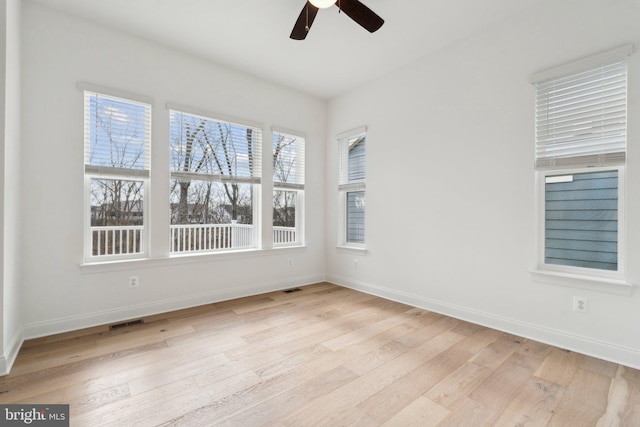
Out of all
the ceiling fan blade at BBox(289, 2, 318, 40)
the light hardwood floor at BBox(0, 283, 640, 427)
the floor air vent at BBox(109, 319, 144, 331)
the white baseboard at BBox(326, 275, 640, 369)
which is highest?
the ceiling fan blade at BBox(289, 2, 318, 40)

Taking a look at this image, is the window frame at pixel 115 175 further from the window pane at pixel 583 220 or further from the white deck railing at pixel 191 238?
the window pane at pixel 583 220

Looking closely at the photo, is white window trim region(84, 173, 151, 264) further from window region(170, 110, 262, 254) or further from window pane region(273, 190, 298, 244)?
window pane region(273, 190, 298, 244)

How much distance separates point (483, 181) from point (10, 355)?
14.2 feet

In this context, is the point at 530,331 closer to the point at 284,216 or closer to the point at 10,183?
the point at 284,216

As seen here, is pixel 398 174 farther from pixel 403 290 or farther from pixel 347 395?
pixel 347 395

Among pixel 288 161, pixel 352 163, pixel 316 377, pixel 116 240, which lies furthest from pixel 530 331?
pixel 116 240

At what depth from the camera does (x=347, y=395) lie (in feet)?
6.27

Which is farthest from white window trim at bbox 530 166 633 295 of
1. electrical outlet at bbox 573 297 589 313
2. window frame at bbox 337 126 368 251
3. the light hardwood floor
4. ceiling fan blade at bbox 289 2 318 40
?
ceiling fan blade at bbox 289 2 318 40

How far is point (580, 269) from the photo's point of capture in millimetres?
2566

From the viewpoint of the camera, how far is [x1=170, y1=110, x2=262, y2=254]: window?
3.60 meters

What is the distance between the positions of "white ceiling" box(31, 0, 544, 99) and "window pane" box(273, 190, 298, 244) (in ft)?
5.76

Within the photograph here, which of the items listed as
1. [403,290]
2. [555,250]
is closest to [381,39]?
[555,250]

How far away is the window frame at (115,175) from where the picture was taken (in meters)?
2.98

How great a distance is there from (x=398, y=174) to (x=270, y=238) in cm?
200
